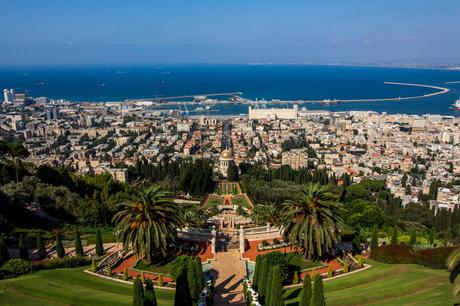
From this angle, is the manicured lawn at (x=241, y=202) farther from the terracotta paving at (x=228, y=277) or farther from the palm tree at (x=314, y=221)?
the palm tree at (x=314, y=221)

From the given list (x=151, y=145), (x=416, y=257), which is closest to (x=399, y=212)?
(x=416, y=257)

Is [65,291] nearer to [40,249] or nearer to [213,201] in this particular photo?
[40,249]

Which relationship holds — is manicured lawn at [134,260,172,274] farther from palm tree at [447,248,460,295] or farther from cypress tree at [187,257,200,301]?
palm tree at [447,248,460,295]

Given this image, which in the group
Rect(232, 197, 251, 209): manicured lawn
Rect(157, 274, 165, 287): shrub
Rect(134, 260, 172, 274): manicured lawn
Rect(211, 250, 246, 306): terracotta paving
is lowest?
Result: Rect(232, 197, 251, 209): manicured lawn

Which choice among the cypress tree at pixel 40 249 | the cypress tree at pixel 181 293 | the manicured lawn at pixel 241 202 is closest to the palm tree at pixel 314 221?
the cypress tree at pixel 181 293

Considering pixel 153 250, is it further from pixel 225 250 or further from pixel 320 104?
pixel 320 104

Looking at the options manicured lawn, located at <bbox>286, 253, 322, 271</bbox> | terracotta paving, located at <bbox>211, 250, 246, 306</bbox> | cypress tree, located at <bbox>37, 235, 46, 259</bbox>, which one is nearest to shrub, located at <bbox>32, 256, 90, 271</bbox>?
cypress tree, located at <bbox>37, 235, 46, 259</bbox>

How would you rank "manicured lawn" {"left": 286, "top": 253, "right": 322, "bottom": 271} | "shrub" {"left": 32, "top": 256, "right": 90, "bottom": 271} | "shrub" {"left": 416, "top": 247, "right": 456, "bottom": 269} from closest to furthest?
"shrub" {"left": 32, "top": 256, "right": 90, "bottom": 271}, "shrub" {"left": 416, "top": 247, "right": 456, "bottom": 269}, "manicured lawn" {"left": 286, "top": 253, "right": 322, "bottom": 271}
